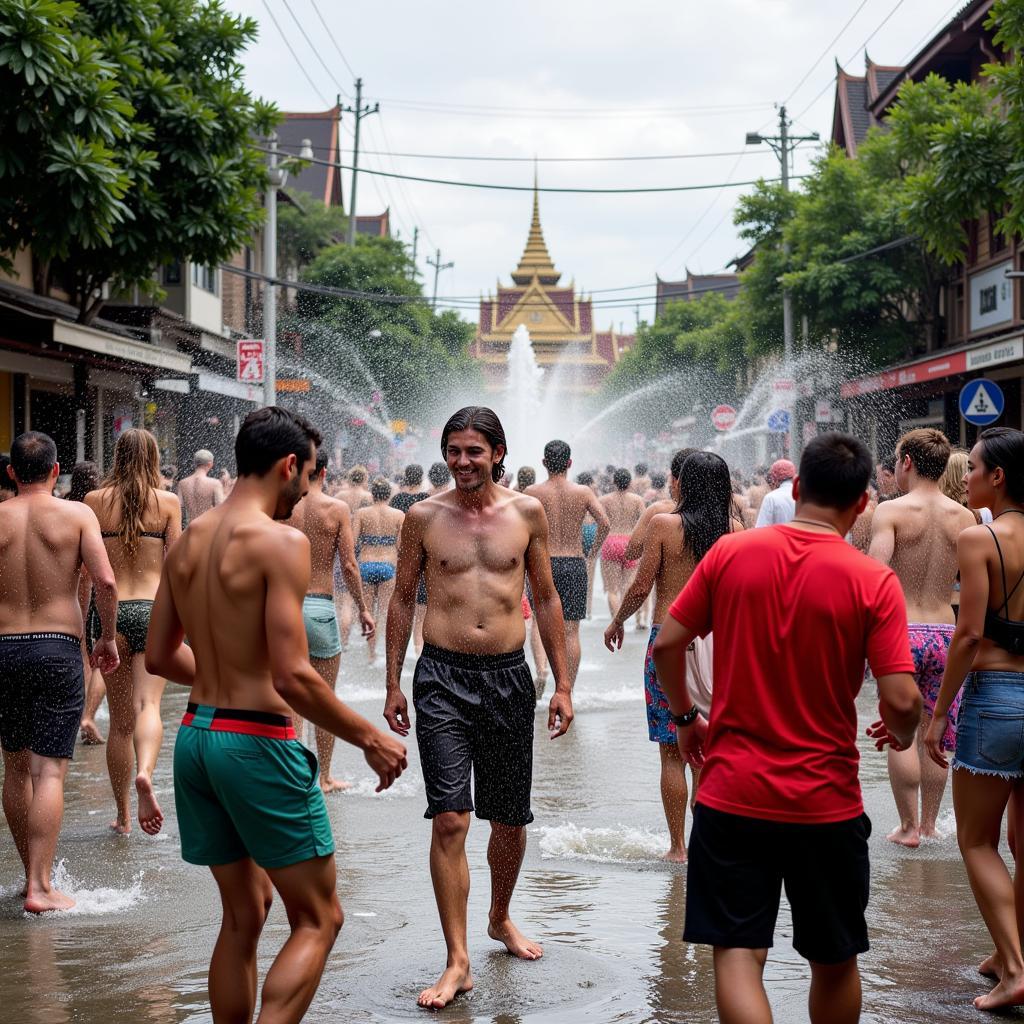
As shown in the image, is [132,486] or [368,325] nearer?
Result: [132,486]

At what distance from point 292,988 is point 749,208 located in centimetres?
4107

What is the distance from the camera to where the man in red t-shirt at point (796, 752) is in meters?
3.75

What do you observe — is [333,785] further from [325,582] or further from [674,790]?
[674,790]

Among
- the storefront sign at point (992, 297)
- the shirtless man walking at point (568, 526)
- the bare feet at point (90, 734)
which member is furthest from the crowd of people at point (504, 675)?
the storefront sign at point (992, 297)

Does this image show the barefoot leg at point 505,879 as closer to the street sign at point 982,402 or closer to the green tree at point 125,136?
the green tree at point 125,136

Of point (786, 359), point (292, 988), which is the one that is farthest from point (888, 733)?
point (786, 359)

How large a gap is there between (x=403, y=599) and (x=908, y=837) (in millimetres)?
3272

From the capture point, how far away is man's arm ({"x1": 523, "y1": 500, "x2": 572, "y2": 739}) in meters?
5.63

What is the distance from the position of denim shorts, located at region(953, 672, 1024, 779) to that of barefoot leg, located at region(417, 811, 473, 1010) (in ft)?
5.48

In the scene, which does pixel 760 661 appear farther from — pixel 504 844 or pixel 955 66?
pixel 955 66

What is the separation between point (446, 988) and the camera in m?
5.00

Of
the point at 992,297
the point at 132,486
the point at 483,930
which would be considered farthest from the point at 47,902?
the point at 992,297

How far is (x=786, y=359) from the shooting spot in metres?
41.5

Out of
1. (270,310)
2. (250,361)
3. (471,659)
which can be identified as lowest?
(471,659)
